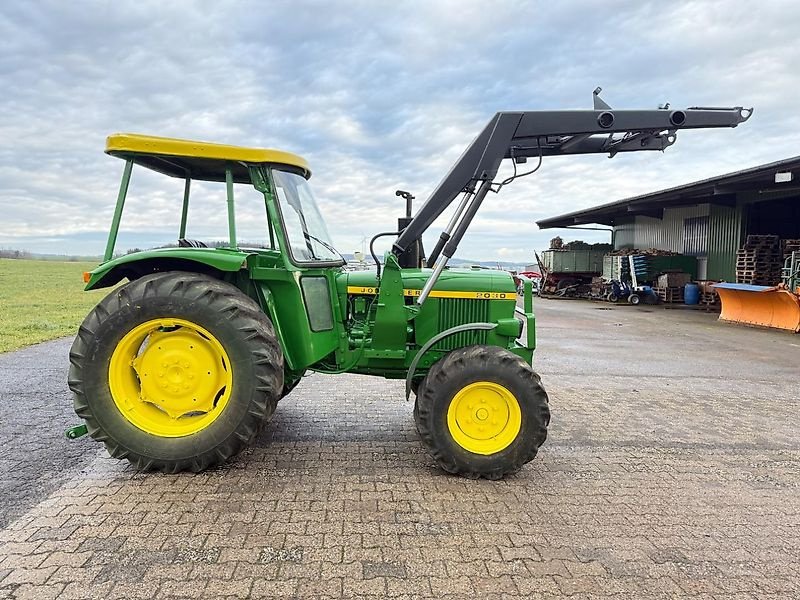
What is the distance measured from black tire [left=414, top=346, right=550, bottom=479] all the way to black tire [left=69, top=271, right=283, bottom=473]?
1.11 m

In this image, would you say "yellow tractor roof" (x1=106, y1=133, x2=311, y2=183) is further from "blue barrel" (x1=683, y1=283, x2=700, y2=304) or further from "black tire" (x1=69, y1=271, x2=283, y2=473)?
"blue barrel" (x1=683, y1=283, x2=700, y2=304)

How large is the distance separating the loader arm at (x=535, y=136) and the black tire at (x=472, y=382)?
714 millimetres

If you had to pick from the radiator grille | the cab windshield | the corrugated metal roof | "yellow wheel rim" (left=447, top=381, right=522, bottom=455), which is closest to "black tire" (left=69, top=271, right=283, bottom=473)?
the cab windshield

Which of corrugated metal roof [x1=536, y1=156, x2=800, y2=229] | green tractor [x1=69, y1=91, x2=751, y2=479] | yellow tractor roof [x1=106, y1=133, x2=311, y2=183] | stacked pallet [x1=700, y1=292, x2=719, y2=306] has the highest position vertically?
corrugated metal roof [x1=536, y1=156, x2=800, y2=229]

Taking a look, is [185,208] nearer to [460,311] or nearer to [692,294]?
A: [460,311]

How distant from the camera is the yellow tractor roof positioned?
12.1ft

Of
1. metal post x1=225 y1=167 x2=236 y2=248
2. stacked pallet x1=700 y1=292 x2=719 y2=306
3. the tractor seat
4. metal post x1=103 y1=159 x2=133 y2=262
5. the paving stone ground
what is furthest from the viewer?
stacked pallet x1=700 y1=292 x2=719 y2=306

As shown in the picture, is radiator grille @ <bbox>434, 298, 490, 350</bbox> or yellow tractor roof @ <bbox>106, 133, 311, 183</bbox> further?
radiator grille @ <bbox>434, 298, 490, 350</bbox>

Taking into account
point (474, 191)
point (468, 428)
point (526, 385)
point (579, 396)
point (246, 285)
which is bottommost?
point (579, 396)

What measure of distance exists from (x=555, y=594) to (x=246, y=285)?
2.88m

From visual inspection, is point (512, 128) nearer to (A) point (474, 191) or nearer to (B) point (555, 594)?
(A) point (474, 191)

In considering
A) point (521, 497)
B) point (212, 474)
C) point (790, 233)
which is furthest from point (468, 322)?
point (790, 233)

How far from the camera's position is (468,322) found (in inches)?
173

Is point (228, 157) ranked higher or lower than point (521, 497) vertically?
higher
